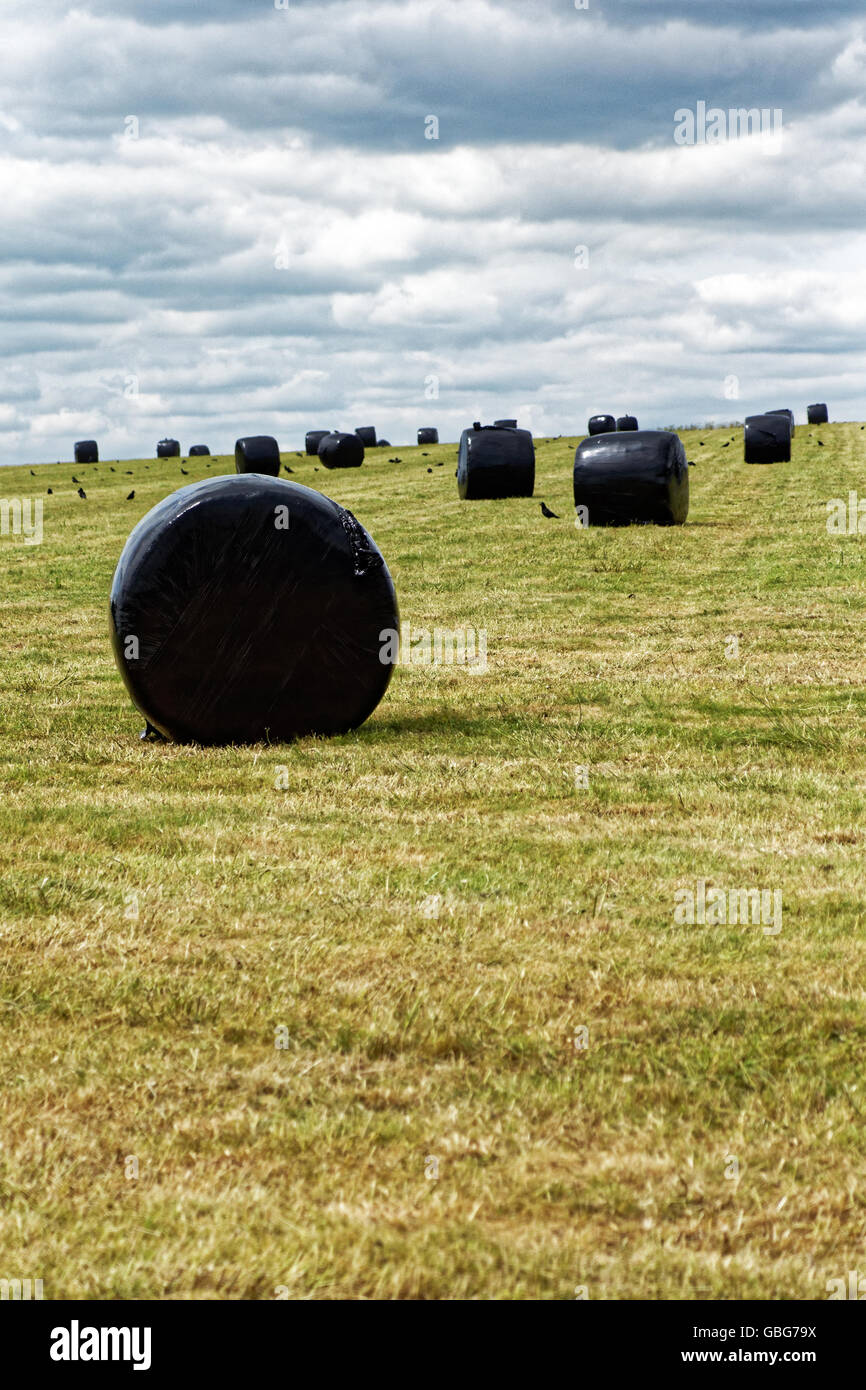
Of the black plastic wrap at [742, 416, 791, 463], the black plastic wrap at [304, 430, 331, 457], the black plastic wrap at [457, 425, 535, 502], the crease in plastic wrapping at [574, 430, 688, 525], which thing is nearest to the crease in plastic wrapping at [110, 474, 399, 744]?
the crease in plastic wrapping at [574, 430, 688, 525]

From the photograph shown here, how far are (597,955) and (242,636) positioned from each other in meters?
4.62

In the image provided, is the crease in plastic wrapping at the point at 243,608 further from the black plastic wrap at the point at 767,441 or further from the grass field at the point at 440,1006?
the black plastic wrap at the point at 767,441

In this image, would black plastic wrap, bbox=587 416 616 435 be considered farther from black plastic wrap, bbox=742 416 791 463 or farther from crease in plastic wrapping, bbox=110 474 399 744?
crease in plastic wrapping, bbox=110 474 399 744

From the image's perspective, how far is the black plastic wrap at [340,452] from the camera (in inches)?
1905

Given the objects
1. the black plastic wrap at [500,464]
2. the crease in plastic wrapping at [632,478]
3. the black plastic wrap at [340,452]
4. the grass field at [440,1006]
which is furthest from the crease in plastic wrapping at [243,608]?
the black plastic wrap at [340,452]

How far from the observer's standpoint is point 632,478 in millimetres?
24891

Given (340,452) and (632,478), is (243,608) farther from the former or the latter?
(340,452)

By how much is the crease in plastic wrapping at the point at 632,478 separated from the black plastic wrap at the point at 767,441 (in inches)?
598

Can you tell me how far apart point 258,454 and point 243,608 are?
109 feet

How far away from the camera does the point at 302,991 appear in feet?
16.8

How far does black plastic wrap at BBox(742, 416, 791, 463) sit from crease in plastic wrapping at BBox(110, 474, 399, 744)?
32241mm

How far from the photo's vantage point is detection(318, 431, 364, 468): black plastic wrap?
159 feet
